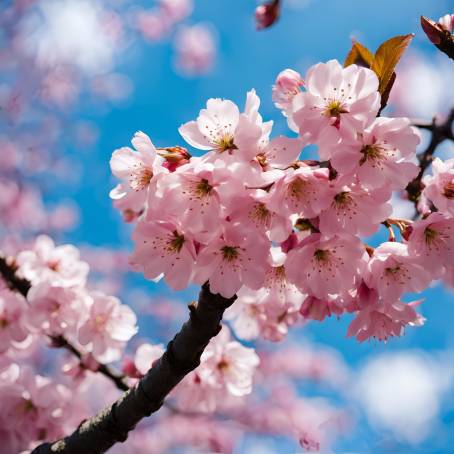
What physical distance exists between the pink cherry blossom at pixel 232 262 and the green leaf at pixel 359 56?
0.67 m

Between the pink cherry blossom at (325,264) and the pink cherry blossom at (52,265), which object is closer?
the pink cherry blossom at (325,264)

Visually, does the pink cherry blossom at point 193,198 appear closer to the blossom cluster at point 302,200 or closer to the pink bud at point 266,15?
the blossom cluster at point 302,200

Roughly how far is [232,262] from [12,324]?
1.65m

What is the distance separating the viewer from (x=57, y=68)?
324 inches

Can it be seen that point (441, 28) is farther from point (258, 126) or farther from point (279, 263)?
point (279, 263)

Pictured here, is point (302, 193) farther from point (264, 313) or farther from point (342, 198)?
point (264, 313)

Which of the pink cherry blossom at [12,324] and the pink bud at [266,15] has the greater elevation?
the pink bud at [266,15]

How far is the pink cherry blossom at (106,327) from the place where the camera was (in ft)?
8.25

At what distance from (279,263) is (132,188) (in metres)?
0.52

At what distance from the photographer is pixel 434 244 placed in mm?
1588

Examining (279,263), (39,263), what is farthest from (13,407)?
(279,263)

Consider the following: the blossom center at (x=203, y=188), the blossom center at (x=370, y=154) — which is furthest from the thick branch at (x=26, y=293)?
the blossom center at (x=370, y=154)

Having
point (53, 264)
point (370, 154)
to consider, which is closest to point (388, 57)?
point (370, 154)

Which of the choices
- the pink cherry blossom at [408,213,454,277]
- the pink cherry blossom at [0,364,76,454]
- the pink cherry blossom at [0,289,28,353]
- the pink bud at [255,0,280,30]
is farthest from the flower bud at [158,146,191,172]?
the pink bud at [255,0,280,30]
